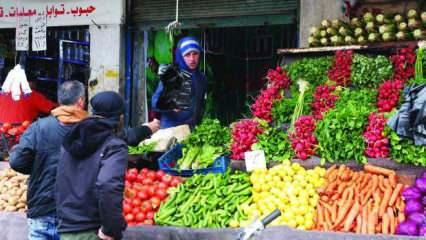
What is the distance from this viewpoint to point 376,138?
6.12 metres

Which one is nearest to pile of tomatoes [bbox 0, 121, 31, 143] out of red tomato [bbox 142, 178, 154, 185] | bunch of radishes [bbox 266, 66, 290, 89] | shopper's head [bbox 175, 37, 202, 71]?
shopper's head [bbox 175, 37, 202, 71]

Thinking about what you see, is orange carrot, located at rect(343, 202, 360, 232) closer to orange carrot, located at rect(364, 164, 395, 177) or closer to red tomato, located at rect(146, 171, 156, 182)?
orange carrot, located at rect(364, 164, 395, 177)

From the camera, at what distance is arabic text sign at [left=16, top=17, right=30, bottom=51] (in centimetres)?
1052

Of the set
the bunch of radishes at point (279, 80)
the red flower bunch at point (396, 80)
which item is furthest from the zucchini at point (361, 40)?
the bunch of radishes at point (279, 80)

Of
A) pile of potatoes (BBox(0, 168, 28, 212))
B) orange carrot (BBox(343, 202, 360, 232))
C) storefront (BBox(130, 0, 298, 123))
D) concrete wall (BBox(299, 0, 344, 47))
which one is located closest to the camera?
orange carrot (BBox(343, 202, 360, 232))

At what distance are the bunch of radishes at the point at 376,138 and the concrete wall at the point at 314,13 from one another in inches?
110

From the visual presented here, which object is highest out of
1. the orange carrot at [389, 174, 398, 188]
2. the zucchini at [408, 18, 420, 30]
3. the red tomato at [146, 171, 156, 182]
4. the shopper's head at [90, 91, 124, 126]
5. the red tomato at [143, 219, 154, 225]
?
the zucchini at [408, 18, 420, 30]

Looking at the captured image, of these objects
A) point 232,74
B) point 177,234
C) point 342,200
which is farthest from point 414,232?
point 232,74

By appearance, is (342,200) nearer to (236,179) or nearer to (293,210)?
(293,210)

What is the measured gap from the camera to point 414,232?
5.27 meters

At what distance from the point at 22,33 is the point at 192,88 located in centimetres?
392

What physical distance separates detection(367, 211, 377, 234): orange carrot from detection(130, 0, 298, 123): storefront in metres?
4.29

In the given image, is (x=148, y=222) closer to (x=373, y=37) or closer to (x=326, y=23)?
(x=373, y=37)

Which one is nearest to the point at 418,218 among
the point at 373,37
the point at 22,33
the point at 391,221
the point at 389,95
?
the point at 391,221
